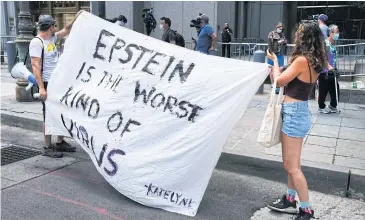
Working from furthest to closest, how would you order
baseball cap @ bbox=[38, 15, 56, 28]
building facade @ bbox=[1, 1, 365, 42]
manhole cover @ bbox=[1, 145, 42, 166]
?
building facade @ bbox=[1, 1, 365, 42] → manhole cover @ bbox=[1, 145, 42, 166] → baseball cap @ bbox=[38, 15, 56, 28]

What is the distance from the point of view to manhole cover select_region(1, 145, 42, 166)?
5254 mm

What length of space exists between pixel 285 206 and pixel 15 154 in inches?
155

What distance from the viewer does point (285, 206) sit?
3748mm

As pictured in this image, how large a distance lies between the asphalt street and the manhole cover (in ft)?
1.16

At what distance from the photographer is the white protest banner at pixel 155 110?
11.6ft

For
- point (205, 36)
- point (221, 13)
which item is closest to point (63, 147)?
point (205, 36)

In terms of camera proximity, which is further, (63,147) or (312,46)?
(63,147)

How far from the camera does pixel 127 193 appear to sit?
383 centimetres

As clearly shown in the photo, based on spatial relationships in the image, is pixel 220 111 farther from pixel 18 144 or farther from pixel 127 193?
pixel 18 144

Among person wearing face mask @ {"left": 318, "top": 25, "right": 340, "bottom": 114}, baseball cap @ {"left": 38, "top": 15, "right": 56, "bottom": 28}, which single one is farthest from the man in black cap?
person wearing face mask @ {"left": 318, "top": 25, "right": 340, "bottom": 114}

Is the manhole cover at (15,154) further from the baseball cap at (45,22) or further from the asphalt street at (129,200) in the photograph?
the baseball cap at (45,22)

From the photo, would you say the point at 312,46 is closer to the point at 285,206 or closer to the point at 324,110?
the point at 285,206

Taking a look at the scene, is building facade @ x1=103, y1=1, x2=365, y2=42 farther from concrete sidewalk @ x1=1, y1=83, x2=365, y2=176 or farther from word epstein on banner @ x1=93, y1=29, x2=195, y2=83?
word epstein on banner @ x1=93, y1=29, x2=195, y2=83

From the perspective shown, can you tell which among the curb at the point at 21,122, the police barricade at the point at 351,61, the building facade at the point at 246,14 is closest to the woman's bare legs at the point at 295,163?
the curb at the point at 21,122
